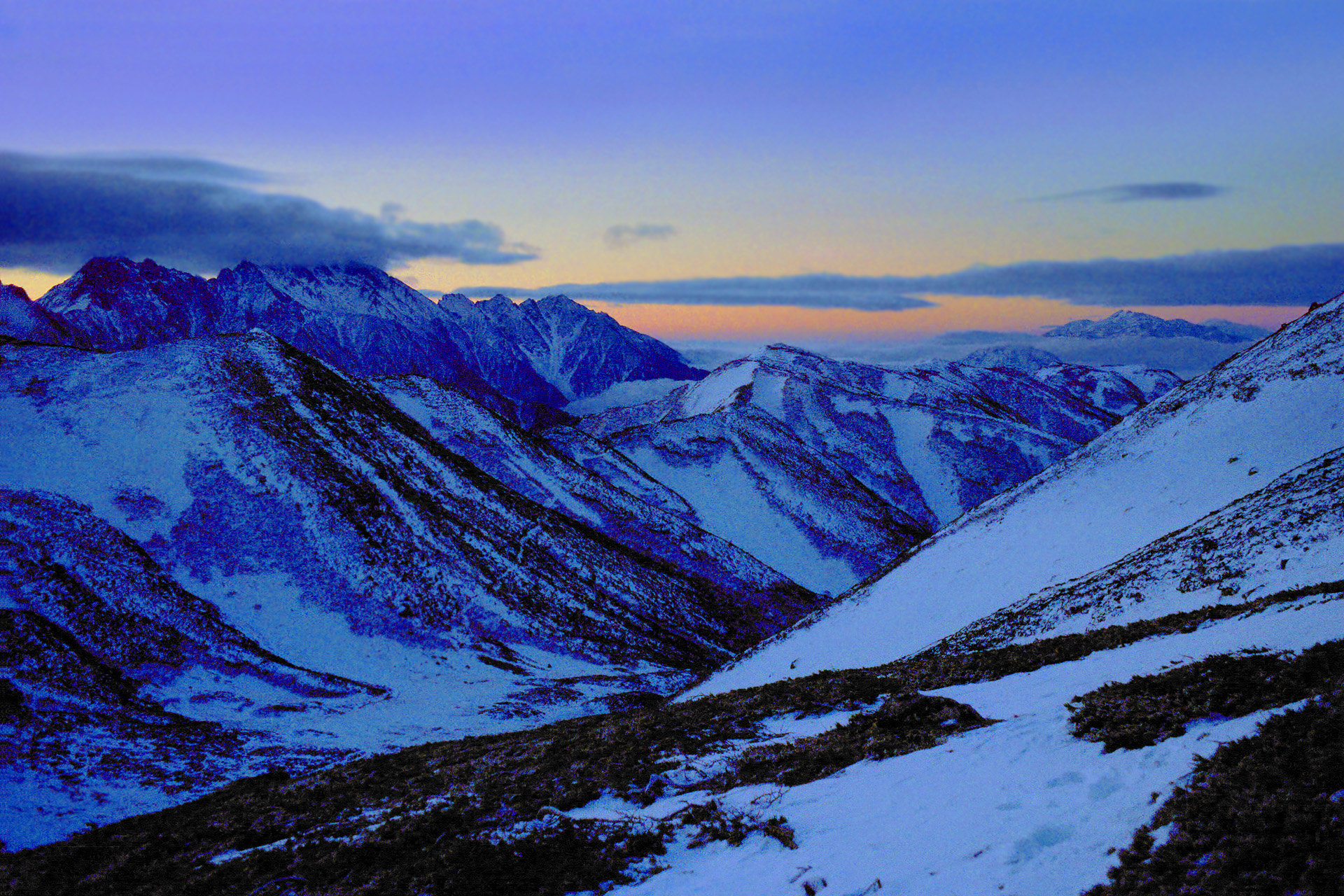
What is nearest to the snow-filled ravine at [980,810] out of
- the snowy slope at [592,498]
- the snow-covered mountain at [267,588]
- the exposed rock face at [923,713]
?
the exposed rock face at [923,713]

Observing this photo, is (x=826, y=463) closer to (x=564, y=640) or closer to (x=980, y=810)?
(x=564, y=640)

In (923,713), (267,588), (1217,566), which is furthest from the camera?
(267,588)

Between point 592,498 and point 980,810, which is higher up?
point 980,810

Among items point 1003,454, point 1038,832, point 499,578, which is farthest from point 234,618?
point 1003,454

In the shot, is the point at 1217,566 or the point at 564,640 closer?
the point at 1217,566

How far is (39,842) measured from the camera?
21.1m

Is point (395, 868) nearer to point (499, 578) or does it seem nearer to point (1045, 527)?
point (1045, 527)

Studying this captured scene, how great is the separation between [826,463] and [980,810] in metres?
123

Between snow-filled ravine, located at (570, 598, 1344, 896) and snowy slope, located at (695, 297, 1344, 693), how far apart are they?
22.1m

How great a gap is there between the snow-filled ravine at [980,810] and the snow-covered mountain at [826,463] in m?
83.6

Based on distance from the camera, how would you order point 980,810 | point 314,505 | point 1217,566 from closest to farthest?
point 980,810 → point 1217,566 → point 314,505

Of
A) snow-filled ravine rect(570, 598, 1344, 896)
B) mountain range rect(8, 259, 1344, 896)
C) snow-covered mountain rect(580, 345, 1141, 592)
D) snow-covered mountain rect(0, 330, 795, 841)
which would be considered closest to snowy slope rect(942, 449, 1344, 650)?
mountain range rect(8, 259, 1344, 896)

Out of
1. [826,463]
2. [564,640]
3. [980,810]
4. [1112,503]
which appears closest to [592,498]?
[564,640]

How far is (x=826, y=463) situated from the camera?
12900 centimetres
